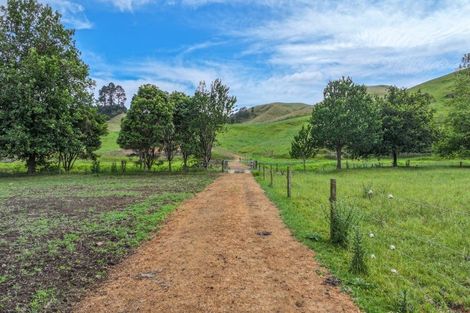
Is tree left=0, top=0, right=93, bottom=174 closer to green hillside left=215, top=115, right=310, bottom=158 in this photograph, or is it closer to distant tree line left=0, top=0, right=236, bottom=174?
distant tree line left=0, top=0, right=236, bottom=174

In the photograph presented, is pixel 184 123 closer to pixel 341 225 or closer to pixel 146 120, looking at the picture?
pixel 146 120

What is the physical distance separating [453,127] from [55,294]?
46.7 metres

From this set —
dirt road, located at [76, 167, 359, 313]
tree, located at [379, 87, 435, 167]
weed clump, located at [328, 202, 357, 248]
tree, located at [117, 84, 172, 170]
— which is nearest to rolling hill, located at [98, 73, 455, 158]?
tree, located at [379, 87, 435, 167]

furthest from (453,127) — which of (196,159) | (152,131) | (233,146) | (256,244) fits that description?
(233,146)

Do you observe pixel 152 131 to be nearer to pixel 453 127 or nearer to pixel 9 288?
pixel 9 288

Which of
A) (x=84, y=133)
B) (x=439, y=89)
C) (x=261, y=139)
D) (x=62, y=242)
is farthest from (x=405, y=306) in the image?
(x=439, y=89)

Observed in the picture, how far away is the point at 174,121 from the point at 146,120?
14.5ft

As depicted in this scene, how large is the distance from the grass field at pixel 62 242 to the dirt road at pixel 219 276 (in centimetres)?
55

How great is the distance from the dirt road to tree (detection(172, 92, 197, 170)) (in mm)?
29120

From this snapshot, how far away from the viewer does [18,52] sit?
35.3 m

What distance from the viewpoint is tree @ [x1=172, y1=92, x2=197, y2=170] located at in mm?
39719

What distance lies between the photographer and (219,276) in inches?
262

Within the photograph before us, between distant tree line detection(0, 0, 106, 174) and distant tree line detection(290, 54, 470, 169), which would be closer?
distant tree line detection(0, 0, 106, 174)

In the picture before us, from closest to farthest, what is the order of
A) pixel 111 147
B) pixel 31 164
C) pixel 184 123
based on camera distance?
pixel 31 164 < pixel 184 123 < pixel 111 147
